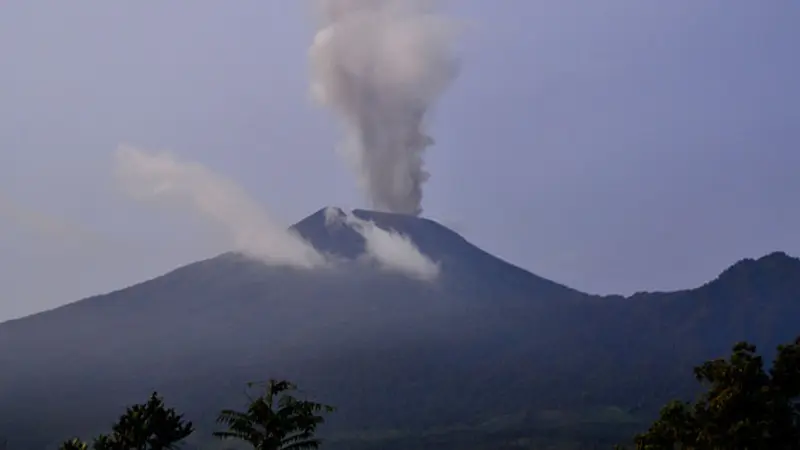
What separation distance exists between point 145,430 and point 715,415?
1520 cm

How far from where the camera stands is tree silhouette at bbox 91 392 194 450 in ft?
90.3

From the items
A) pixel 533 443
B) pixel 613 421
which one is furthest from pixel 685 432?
pixel 613 421

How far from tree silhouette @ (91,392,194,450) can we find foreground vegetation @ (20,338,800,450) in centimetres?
705

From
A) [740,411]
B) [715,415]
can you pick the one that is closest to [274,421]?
[715,415]

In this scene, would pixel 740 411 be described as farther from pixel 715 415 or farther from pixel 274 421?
pixel 274 421

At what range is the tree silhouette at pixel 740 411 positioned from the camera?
20.8 metres

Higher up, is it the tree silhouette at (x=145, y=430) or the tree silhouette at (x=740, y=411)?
the tree silhouette at (x=145, y=430)

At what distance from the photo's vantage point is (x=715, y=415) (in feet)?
71.1

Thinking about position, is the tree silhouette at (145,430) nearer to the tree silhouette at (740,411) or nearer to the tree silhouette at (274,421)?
the tree silhouette at (274,421)

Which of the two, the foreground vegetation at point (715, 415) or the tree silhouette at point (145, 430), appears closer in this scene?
the foreground vegetation at point (715, 415)

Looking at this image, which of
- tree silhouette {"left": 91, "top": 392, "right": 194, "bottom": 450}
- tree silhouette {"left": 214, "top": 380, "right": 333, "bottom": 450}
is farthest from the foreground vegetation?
tree silhouette {"left": 91, "top": 392, "right": 194, "bottom": 450}

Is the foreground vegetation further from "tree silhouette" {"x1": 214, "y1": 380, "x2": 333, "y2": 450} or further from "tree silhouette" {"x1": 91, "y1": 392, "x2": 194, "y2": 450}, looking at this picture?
"tree silhouette" {"x1": 91, "y1": 392, "x2": 194, "y2": 450}

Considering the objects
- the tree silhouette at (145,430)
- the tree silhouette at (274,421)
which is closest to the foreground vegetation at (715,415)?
the tree silhouette at (274,421)

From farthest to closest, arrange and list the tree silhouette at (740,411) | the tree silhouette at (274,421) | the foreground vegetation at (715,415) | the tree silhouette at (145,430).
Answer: the tree silhouette at (145,430)
the tree silhouette at (740,411)
the foreground vegetation at (715,415)
the tree silhouette at (274,421)
